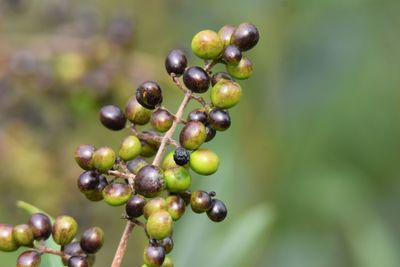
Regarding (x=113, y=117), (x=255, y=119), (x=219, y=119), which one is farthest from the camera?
(x=255, y=119)

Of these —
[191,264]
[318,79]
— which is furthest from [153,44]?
[191,264]

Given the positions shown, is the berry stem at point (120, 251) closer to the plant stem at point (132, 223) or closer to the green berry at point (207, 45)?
the plant stem at point (132, 223)

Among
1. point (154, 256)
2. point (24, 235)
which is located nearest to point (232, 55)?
point (154, 256)

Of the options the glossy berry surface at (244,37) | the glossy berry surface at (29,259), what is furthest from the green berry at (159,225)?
the glossy berry surface at (244,37)

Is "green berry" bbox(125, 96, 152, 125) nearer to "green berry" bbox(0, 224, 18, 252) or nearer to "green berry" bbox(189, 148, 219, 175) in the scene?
"green berry" bbox(189, 148, 219, 175)

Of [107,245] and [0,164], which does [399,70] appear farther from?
[0,164]

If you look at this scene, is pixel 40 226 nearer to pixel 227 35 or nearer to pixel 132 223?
pixel 132 223
